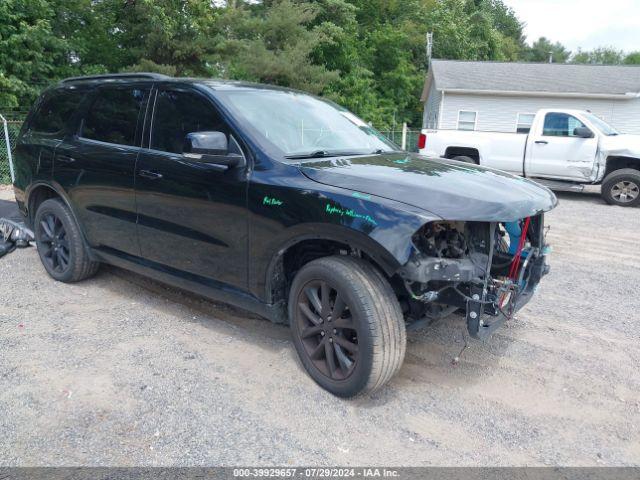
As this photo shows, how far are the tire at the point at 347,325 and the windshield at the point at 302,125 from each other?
90cm

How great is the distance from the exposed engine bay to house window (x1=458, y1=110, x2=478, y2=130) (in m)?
20.9

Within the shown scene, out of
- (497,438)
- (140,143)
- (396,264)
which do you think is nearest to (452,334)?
(497,438)

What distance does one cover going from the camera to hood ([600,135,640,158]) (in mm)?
10477

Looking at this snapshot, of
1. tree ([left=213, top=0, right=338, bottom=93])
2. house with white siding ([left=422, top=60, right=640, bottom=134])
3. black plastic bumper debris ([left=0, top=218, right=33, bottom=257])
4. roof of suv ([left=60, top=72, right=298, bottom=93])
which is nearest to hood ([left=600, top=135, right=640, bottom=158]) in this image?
roof of suv ([left=60, top=72, right=298, bottom=93])

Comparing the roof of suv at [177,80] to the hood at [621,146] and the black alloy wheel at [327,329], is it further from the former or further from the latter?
the hood at [621,146]

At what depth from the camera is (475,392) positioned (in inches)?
133

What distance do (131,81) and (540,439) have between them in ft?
12.9

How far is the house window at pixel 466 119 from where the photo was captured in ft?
75.6

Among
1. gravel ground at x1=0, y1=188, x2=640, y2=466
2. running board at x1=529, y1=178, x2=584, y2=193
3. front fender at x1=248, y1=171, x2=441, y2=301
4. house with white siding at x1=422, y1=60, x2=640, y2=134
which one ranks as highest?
house with white siding at x1=422, y1=60, x2=640, y2=134

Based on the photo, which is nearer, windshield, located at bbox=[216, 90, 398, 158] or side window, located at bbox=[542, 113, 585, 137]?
windshield, located at bbox=[216, 90, 398, 158]

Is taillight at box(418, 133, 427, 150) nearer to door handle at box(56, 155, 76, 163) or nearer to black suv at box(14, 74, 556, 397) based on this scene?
black suv at box(14, 74, 556, 397)

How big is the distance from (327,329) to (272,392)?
536mm

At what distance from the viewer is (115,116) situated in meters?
4.43

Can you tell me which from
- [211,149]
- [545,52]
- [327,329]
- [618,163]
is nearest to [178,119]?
[211,149]
